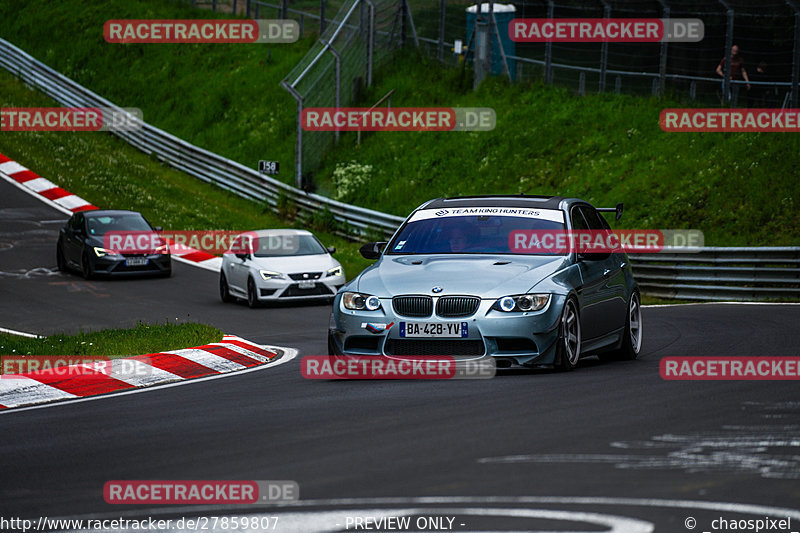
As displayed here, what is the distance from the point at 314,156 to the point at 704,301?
17.1m

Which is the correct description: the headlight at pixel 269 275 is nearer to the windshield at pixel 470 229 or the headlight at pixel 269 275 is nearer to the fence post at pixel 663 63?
the windshield at pixel 470 229

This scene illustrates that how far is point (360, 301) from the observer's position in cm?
1034

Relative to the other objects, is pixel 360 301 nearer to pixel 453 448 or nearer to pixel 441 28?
pixel 453 448

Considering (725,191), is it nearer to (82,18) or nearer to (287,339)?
(287,339)

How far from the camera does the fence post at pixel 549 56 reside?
3158 cm

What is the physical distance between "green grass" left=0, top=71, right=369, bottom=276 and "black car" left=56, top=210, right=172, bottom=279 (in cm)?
500

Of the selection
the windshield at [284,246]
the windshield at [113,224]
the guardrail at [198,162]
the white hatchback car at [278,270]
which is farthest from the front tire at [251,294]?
the guardrail at [198,162]

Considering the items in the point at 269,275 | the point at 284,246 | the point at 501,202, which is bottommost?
the point at 269,275

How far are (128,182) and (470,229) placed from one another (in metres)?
27.1

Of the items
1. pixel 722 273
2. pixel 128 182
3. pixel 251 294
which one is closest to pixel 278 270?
pixel 251 294

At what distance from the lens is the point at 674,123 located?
95.1 feet

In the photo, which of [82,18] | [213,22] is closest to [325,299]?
[213,22]

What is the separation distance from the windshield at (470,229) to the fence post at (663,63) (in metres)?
17.8

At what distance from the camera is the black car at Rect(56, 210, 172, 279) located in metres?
25.4
